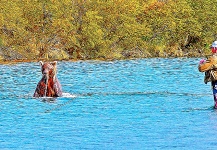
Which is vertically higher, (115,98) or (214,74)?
(214,74)

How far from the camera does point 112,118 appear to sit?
19.6 meters

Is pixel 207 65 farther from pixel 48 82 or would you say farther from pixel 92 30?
pixel 92 30

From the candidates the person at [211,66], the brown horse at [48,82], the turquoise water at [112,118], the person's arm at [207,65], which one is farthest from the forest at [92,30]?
the person's arm at [207,65]

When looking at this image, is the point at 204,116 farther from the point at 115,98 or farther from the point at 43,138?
the point at 115,98

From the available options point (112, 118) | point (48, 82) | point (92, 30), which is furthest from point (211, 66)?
point (92, 30)

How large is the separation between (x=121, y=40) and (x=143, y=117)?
2372 inches

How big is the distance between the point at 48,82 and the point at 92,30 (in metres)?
50.5

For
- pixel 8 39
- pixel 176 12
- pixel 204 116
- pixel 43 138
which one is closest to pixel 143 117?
pixel 204 116

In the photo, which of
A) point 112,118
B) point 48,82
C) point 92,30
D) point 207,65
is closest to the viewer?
point 207,65

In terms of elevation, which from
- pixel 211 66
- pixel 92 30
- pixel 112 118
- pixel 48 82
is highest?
pixel 211 66

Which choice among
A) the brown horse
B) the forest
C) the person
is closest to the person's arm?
the person

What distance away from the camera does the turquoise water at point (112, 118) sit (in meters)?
15.3

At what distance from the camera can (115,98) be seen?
26.1m

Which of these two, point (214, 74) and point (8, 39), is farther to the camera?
point (8, 39)
